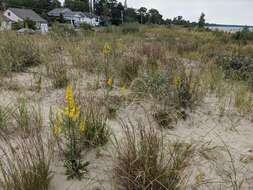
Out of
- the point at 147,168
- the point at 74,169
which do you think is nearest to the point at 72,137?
the point at 74,169

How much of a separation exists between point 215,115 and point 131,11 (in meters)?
56.6

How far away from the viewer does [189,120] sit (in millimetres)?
2871

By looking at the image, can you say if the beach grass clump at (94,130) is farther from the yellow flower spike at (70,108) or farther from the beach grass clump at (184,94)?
the beach grass clump at (184,94)

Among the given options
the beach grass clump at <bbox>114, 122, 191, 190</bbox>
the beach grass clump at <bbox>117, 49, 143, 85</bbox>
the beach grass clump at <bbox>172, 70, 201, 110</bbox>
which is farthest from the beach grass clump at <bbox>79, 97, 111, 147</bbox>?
the beach grass clump at <bbox>117, 49, 143, 85</bbox>

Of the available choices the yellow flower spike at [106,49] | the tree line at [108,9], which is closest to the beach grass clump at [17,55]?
the yellow flower spike at [106,49]

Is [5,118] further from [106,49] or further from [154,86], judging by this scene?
[106,49]

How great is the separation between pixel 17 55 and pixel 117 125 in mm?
2548

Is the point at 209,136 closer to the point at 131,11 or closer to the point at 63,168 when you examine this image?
the point at 63,168

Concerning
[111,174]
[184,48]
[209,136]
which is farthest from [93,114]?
[184,48]

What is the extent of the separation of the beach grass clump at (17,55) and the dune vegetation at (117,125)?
0.7 inches

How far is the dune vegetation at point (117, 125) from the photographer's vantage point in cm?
163

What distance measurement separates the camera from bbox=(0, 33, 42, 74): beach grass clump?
380 cm

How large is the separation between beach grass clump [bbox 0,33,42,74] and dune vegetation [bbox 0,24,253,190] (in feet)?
0.06

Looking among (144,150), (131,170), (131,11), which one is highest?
(131,11)
